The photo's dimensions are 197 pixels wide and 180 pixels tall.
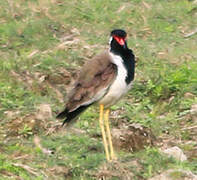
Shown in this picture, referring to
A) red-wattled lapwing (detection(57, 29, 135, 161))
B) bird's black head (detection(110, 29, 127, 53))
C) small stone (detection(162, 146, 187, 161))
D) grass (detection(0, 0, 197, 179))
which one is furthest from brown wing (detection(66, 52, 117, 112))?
small stone (detection(162, 146, 187, 161))

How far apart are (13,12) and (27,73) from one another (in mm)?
2065

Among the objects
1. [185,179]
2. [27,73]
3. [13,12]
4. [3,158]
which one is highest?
[13,12]

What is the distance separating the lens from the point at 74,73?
9078mm

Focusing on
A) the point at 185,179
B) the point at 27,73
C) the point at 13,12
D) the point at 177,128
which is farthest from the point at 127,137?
the point at 13,12

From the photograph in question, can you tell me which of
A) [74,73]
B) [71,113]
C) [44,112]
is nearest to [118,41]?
[71,113]

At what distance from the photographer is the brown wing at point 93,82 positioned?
260 inches

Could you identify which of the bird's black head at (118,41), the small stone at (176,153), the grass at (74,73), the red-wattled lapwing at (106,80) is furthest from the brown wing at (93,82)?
the small stone at (176,153)

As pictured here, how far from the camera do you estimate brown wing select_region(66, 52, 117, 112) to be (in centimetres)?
661

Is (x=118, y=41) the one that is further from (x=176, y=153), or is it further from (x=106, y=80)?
(x=176, y=153)

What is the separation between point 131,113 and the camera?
8.26m

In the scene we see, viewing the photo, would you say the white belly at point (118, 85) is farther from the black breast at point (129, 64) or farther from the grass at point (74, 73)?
the grass at point (74, 73)

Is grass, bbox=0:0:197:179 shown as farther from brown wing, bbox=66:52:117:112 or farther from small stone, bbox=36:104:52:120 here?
brown wing, bbox=66:52:117:112

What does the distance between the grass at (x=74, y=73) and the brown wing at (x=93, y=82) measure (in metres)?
0.59

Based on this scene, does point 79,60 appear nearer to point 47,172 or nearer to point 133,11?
point 133,11
